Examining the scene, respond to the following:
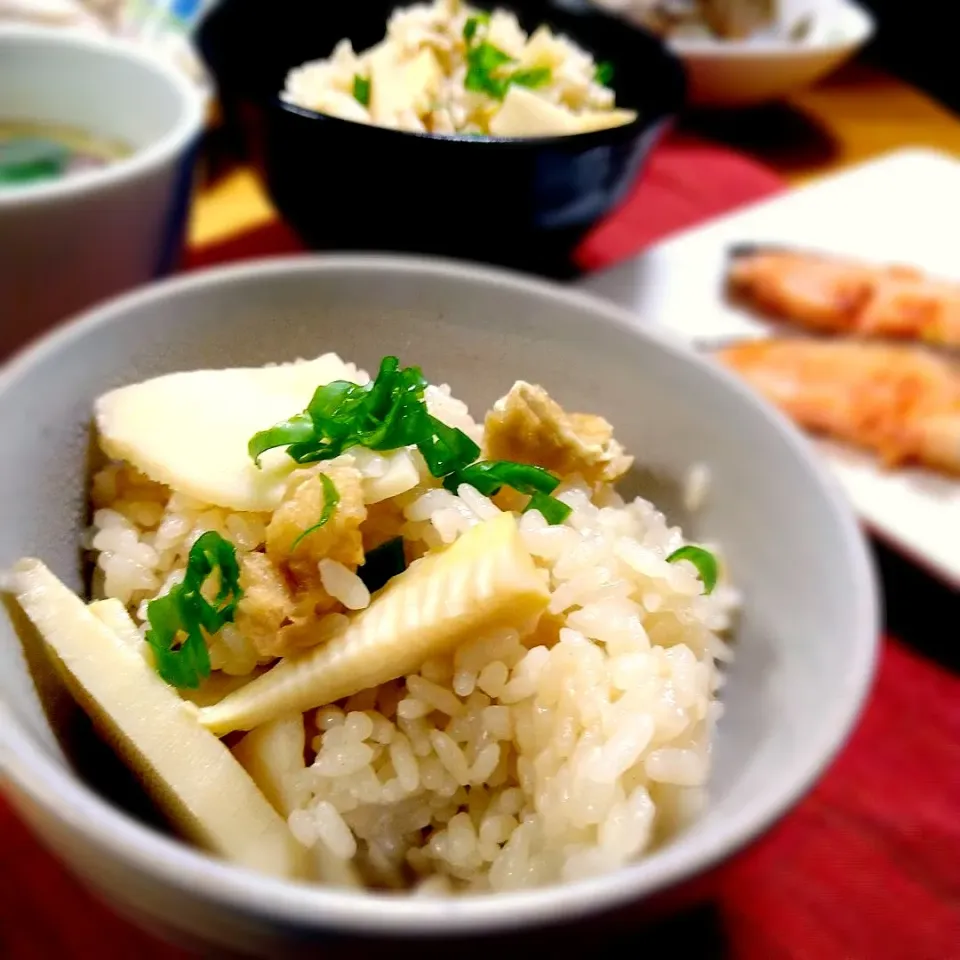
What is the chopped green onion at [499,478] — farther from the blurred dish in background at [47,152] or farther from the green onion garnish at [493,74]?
the blurred dish in background at [47,152]

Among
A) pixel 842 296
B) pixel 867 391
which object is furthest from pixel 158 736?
pixel 842 296

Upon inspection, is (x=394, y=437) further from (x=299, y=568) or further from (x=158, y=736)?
(x=158, y=736)

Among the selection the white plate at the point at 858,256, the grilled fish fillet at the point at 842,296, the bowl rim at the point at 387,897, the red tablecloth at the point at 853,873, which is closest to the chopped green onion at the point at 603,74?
the white plate at the point at 858,256

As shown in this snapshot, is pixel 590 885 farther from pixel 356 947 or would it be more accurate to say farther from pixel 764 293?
pixel 764 293

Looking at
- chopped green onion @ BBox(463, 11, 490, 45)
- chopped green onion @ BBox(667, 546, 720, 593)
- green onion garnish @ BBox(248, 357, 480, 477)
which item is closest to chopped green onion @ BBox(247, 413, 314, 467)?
green onion garnish @ BBox(248, 357, 480, 477)

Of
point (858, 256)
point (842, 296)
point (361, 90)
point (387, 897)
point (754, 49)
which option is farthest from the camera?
point (754, 49)

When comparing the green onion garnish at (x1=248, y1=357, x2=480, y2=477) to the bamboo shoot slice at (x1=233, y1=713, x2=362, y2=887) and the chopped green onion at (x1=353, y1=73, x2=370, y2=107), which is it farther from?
the chopped green onion at (x1=353, y1=73, x2=370, y2=107)
